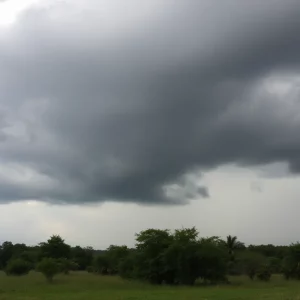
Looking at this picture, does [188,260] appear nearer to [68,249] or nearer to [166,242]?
[166,242]

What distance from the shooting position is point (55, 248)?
10000 cm

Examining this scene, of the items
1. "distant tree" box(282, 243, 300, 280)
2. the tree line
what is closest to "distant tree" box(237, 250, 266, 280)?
the tree line

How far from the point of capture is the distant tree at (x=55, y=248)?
323 feet

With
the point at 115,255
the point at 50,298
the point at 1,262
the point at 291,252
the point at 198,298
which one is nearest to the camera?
the point at 198,298

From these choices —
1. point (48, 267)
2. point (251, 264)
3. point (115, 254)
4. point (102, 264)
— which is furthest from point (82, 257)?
point (48, 267)

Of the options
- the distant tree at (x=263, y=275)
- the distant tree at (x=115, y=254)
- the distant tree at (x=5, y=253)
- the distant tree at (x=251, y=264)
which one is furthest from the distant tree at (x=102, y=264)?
the distant tree at (x=263, y=275)

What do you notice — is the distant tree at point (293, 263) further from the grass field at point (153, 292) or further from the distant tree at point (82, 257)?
the distant tree at point (82, 257)

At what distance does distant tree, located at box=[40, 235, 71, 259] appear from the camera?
98562mm

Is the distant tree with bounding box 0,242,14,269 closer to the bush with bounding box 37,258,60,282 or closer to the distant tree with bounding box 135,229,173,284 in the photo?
the bush with bounding box 37,258,60,282

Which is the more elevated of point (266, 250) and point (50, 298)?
point (266, 250)

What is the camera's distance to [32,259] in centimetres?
10069

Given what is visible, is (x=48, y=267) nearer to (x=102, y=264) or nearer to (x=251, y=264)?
(x=251, y=264)

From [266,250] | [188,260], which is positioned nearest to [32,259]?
[188,260]

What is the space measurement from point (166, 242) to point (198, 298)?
1127 inches
